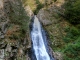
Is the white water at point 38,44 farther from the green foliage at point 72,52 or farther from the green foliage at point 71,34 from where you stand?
the green foliage at point 71,34

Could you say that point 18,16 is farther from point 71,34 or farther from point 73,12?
point 73,12

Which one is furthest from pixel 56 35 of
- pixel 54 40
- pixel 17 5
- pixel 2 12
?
pixel 2 12

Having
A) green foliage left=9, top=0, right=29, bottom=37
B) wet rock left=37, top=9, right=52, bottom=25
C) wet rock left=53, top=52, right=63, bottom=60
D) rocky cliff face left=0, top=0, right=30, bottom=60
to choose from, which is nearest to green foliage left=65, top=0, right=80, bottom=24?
wet rock left=37, top=9, right=52, bottom=25

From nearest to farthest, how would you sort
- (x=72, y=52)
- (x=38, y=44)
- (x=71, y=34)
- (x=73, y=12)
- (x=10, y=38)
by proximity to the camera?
(x=10, y=38) → (x=72, y=52) → (x=38, y=44) → (x=71, y=34) → (x=73, y=12)

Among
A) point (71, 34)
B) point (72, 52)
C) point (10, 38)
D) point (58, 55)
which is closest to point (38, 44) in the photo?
point (58, 55)

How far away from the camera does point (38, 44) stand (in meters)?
27.9

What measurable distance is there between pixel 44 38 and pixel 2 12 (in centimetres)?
893

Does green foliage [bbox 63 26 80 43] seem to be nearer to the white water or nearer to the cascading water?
the cascading water

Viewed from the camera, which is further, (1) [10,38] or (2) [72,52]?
(2) [72,52]

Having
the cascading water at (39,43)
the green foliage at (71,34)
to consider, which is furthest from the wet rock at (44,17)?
the green foliage at (71,34)

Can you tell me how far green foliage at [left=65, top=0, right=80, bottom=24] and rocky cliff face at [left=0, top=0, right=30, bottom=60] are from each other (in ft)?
28.8

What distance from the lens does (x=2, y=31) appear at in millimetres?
20594

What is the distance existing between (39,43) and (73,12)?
280 inches

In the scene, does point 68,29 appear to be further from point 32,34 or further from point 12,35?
point 12,35
